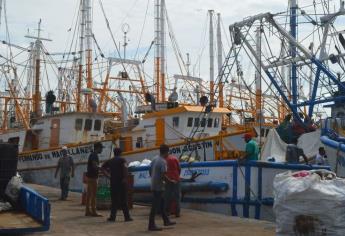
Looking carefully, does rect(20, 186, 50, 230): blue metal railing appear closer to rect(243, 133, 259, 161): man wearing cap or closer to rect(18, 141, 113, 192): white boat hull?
rect(243, 133, 259, 161): man wearing cap

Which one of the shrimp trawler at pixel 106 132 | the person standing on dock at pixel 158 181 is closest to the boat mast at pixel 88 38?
the shrimp trawler at pixel 106 132

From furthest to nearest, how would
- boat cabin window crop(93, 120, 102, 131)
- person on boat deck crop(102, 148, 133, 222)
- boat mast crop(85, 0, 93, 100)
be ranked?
1. boat mast crop(85, 0, 93, 100)
2. boat cabin window crop(93, 120, 102, 131)
3. person on boat deck crop(102, 148, 133, 222)

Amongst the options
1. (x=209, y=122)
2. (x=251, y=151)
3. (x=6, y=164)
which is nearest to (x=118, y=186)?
(x=6, y=164)

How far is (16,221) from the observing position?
8.63 m

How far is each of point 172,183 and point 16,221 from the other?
2.86 metres

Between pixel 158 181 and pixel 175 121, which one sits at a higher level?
pixel 175 121

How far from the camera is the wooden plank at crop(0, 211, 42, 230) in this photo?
816cm

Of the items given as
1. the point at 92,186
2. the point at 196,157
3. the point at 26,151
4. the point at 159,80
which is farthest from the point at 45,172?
the point at 92,186

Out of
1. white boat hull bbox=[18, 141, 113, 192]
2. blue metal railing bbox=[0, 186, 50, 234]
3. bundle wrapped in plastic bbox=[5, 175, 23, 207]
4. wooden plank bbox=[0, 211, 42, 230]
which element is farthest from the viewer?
white boat hull bbox=[18, 141, 113, 192]

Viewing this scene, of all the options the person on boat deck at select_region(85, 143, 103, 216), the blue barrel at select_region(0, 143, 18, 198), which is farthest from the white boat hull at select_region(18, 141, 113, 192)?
the blue barrel at select_region(0, 143, 18, 198)

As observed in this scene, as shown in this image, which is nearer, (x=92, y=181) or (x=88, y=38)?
(x=92, y=181)

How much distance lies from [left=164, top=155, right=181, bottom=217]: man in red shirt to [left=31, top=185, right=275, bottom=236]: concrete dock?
323 millimetres

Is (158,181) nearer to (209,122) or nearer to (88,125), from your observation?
(209,122)

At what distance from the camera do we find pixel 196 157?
17.4m
